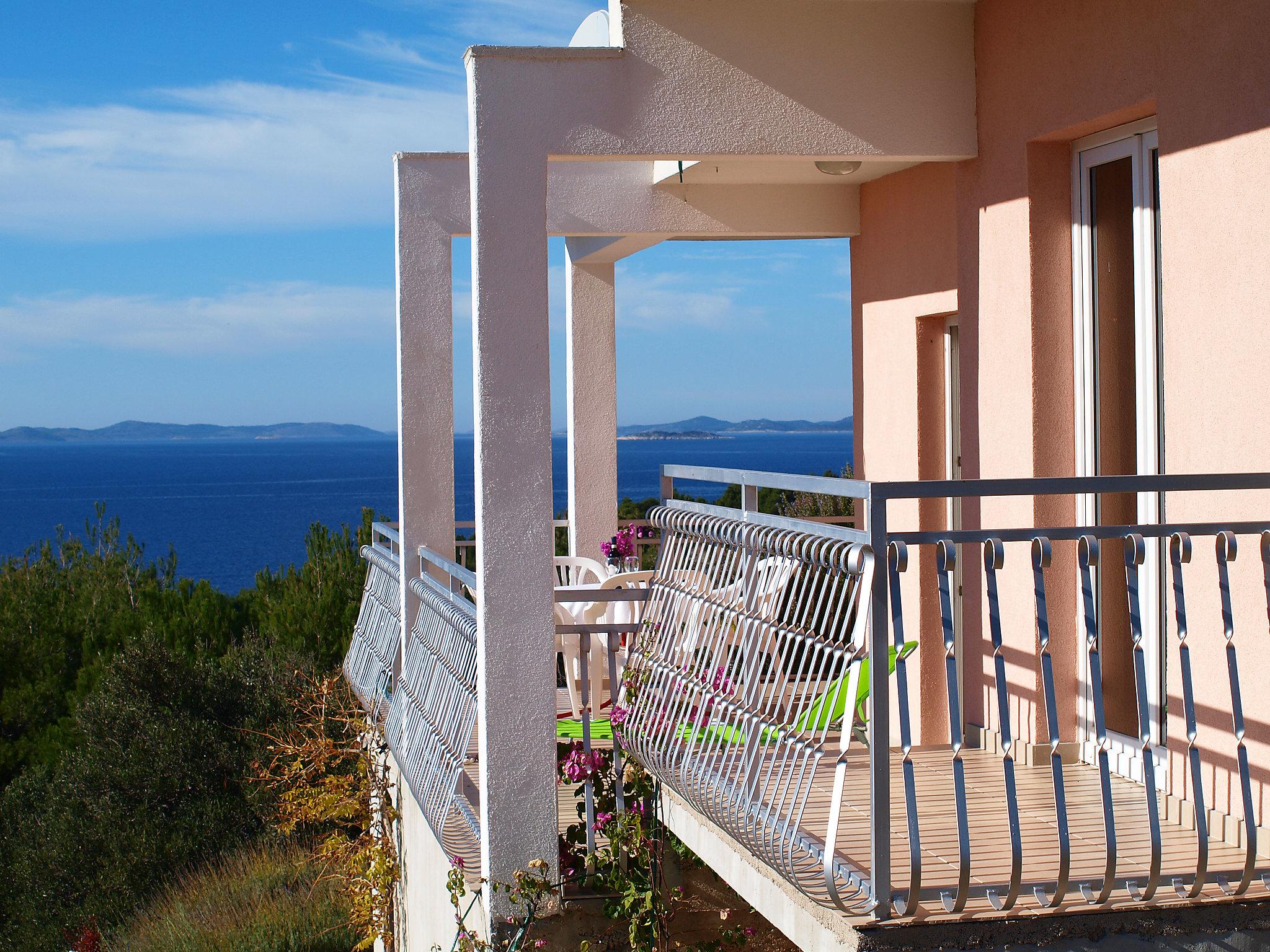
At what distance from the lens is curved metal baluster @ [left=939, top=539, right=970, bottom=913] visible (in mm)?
3160

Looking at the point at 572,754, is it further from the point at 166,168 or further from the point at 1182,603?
the point at 166,168

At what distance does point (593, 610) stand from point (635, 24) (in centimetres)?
429

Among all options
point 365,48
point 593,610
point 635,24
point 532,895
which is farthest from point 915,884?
point 365,48

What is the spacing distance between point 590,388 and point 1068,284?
15.5ft

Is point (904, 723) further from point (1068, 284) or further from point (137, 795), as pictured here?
point (137, 795)

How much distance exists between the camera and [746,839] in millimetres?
4027

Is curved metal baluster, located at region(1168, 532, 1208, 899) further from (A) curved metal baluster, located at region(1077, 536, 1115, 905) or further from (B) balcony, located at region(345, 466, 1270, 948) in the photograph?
(A) curved metal baluster, located at region(1077, 536, 1115, 905)

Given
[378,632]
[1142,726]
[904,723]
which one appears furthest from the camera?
[378,632]

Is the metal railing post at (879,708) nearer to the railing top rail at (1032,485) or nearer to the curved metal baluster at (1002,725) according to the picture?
the railing top rail at (1032,485)

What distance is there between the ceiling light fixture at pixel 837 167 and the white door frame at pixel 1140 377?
6.60 feet

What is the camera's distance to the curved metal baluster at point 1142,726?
131 inches

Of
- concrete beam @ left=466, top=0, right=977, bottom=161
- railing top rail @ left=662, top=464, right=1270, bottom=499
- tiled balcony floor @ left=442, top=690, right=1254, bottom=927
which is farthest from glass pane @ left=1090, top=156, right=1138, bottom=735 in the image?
railing top rail @ left=662, top=464, right=1270, bottom=499

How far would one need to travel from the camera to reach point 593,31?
23.2 ft

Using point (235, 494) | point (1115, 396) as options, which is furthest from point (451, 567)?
point (235, 494)
